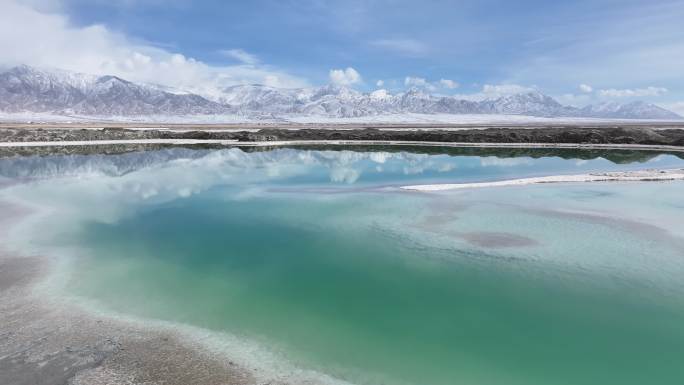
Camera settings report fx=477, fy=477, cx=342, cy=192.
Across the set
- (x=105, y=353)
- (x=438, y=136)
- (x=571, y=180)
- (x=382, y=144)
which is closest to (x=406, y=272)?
(x=105, y=353)

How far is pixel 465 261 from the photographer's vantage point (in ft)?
40.4

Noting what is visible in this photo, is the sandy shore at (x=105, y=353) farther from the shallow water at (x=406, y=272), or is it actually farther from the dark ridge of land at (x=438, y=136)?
the dark ridge of land at (x=438, y=136)

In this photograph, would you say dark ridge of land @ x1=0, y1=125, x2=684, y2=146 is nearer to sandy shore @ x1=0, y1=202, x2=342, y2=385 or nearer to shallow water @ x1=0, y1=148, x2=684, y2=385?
shallow water @ x1=0, y1=148, x2=684, y2=385

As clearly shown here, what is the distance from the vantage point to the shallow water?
7.84 meters

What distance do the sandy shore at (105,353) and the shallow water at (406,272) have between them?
58 centimetres

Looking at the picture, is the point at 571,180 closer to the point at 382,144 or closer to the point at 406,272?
the point at 406,272

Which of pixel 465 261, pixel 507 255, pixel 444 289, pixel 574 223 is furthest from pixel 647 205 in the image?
pixel 444 289

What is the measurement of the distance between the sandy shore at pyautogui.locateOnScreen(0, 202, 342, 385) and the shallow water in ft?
1.89

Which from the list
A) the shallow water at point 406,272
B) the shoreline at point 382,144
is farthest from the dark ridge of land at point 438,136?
the shallow water at point 406,272


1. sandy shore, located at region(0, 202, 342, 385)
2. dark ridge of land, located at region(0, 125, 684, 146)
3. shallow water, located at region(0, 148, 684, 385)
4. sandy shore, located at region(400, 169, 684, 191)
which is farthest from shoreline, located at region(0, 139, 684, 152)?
sandy shore, located at region(0, 202, 342, 385)

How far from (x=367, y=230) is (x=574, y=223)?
280 inches

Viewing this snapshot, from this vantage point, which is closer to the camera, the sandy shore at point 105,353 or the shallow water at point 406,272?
the sandy shore at point 105,353

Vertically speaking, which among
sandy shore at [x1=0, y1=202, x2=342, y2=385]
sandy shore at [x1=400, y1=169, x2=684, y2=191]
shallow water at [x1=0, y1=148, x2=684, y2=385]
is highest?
sandy shore at [x1=400, y1=169, x2=684, y2=191]

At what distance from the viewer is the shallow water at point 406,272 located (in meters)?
7.84
